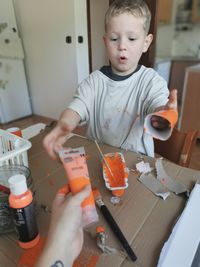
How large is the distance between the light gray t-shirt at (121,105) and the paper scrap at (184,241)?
0.40 metres

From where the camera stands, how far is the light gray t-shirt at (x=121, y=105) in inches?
32.6

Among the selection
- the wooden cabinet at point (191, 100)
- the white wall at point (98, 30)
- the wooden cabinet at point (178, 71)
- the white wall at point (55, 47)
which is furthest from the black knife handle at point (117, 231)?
the wooden cabinet at point (178, 71)

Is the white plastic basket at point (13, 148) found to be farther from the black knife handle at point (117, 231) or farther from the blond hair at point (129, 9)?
the blond hair at point (129, 9)

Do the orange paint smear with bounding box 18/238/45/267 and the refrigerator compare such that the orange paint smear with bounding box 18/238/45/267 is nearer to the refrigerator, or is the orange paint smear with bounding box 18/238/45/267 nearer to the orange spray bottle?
the orange spray bottle

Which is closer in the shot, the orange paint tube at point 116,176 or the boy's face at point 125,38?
the orange paint tube at point 116,176

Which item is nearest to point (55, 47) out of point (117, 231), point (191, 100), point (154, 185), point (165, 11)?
point (191, 100)

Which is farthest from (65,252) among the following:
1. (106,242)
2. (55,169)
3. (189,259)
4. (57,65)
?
(57,65)

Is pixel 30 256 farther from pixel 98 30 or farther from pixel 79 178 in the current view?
pixel 98 30

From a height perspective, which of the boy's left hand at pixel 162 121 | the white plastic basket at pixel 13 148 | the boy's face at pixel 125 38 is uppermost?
the boy's face at pixel 125 38

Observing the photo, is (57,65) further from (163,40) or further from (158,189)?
(158,189)

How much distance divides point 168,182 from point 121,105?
38 centimetres

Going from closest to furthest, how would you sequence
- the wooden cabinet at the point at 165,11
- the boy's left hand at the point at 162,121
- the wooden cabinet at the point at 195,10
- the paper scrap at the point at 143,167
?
the boy's left hand at the point at 162,121 → the paper scrap at the point at 143,167 → the wooden cabinet at the point at 195,10 → the wooden cabinet at the point at 165,11

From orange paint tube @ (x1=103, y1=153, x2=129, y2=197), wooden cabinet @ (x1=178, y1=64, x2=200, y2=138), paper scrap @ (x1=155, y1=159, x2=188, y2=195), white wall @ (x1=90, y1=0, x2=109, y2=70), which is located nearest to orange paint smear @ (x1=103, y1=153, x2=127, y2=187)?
orange paint tube @ (x1=103, y1=153, x2=129, y2=197)

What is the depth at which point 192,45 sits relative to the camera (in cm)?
331
